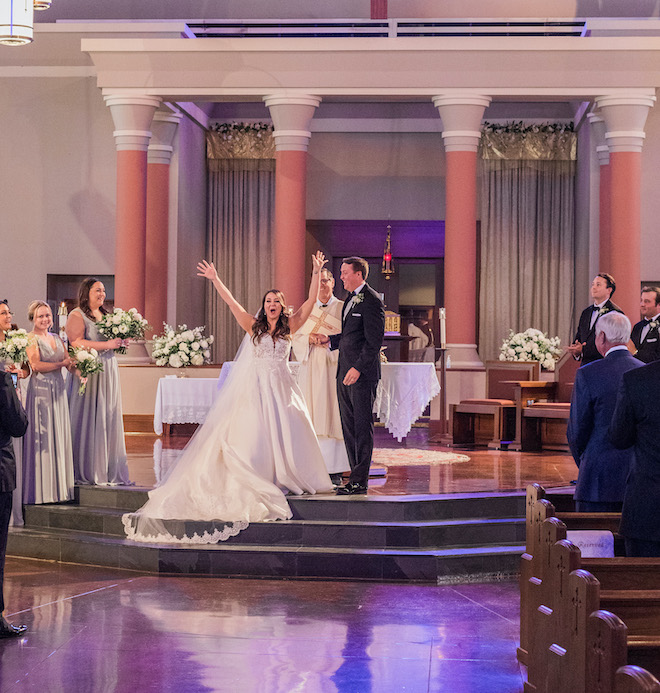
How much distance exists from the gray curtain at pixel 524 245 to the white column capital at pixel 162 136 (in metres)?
4.61

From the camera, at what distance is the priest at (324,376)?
27.6ft

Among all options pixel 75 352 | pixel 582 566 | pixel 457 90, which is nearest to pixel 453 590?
pixel 582 566

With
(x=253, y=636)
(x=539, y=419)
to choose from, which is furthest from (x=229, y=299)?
(x=539, y=419)

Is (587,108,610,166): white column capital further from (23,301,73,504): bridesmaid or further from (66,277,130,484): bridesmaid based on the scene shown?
(23,301,73,504): bridesmaid

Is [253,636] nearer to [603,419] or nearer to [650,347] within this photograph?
[603,419]

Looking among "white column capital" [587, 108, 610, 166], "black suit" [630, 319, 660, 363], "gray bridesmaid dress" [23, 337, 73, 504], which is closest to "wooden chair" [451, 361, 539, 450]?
"black suit" [630, 319, 660, 363]

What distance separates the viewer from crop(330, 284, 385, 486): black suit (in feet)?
24.4

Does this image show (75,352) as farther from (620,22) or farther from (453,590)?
(620,22)

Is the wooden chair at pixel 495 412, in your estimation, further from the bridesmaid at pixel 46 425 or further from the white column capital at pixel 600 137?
the bridesmaid at pixel 46 425

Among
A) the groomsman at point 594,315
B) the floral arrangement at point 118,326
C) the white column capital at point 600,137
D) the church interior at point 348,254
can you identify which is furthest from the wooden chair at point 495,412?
the floral arrangement at point 118,326

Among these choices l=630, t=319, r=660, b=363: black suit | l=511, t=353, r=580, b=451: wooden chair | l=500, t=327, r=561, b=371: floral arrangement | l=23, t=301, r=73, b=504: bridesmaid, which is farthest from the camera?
l=500, t=327, r=561, b=371: floral arrangement

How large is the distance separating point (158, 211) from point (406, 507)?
26.7ft

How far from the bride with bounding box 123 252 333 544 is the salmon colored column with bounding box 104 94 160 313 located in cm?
549

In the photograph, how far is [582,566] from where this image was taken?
3.90 m
